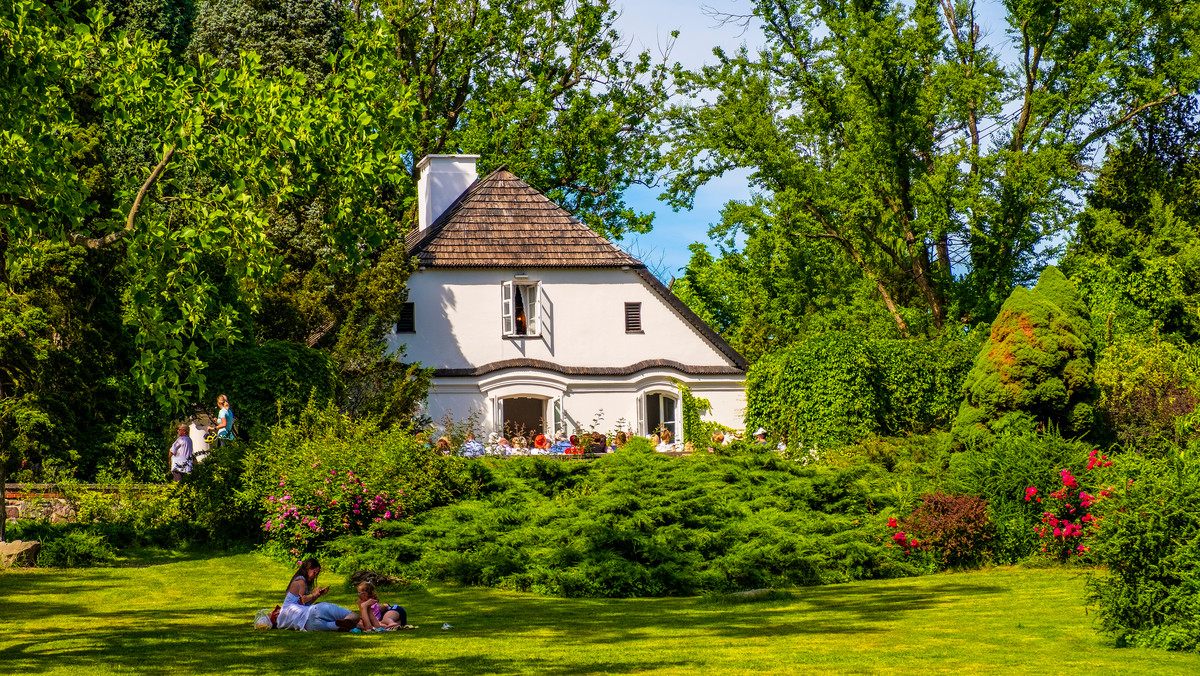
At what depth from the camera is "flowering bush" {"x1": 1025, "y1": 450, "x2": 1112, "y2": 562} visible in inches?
681

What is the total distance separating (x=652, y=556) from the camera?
Result: 1716 centimetres

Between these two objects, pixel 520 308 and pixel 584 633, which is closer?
pixel 584 633

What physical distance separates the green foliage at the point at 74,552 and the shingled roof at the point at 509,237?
1789 centimetres

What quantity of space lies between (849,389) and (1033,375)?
19.3 feet

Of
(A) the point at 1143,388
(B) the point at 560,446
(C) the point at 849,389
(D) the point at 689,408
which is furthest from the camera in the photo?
(D) the point at 689,408

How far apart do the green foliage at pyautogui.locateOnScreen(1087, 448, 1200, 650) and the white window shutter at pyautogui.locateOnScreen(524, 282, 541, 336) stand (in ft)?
83.1

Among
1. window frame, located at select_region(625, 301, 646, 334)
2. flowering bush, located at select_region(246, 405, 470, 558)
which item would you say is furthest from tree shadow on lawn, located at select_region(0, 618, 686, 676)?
window frame, located at select_region(625, 301, 646, 334)

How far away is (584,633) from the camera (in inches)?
504

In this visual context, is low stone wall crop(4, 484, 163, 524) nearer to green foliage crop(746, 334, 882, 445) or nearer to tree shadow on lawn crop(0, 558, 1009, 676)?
tree shadow on lawn crop(0, 558, 1009, 676)

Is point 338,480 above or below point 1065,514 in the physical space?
above

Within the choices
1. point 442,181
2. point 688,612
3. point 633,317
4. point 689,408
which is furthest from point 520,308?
point 688,612

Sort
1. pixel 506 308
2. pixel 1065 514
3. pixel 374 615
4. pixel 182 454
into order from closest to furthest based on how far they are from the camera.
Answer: pixel 374 615 < pixel 1065 514 < pixel 182 454 < pixel 506 308

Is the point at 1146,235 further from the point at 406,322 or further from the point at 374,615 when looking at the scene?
the point at 374,615

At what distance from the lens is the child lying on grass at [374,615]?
1297 centimetres
